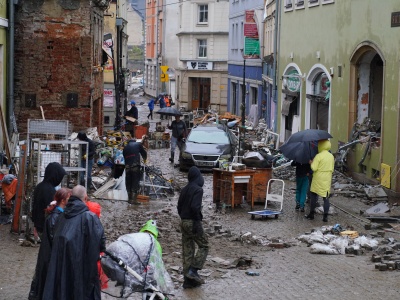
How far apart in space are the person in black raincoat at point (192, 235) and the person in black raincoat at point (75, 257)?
2.74 meters

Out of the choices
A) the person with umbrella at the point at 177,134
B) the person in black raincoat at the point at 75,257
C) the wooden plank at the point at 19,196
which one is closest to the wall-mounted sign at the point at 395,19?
the person with umbrella at the point at 177,134

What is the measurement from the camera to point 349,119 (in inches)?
1008

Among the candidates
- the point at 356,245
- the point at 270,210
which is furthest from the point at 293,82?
the point at 356,245

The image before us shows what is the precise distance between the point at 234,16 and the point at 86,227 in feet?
155

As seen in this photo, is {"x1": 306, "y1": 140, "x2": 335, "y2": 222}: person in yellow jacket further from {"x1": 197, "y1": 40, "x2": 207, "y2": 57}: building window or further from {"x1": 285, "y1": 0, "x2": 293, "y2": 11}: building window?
{"x1": 197, "y1": 40, "x2": 207, "y2": 57}: building window

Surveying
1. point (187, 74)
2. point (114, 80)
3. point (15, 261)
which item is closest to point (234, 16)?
point (187, 74)

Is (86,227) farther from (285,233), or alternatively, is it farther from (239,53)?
(239,53)

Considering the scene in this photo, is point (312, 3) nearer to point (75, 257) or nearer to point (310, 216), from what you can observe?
point (310, 216)

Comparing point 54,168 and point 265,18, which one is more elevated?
point 265,18

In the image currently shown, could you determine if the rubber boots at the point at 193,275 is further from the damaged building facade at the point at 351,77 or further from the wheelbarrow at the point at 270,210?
the damaged building facade at the point at 351,77

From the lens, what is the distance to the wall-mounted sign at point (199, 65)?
210ft

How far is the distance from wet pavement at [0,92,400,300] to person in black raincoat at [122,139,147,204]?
40.4 inches

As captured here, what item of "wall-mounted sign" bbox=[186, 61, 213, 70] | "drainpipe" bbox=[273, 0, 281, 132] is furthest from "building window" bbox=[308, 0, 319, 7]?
"wall-mounted sign" bbox=[186, 61, 213, 70]

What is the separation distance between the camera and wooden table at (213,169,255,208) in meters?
18.8
